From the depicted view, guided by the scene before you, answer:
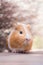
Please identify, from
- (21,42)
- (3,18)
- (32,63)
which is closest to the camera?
(32,63)

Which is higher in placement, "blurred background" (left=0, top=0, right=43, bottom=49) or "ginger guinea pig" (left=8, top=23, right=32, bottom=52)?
"blurred background" (left=0, top=0, right=43, bottom=49)

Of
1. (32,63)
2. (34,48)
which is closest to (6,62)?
(32,63)

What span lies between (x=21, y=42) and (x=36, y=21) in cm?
26

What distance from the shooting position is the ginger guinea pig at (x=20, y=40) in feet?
3.03

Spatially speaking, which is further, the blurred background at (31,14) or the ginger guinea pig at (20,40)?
the blurred background at (31,14)

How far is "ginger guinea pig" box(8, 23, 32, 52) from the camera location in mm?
924

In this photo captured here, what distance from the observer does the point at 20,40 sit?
0.93 meters

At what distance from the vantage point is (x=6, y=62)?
0.71m

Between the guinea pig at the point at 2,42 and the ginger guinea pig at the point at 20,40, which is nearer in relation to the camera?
the ginger guinea pig at the point at 20,40

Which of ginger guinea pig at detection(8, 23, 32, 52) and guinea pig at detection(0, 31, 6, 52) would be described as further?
guinea pig at detection(0, 31, 6, 52)

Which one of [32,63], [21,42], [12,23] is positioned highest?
[12,23]

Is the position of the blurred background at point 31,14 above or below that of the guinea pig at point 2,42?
above

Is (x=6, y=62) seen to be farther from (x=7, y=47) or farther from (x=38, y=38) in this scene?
(x=38, y=38)

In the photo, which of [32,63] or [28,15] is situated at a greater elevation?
[28,15]
